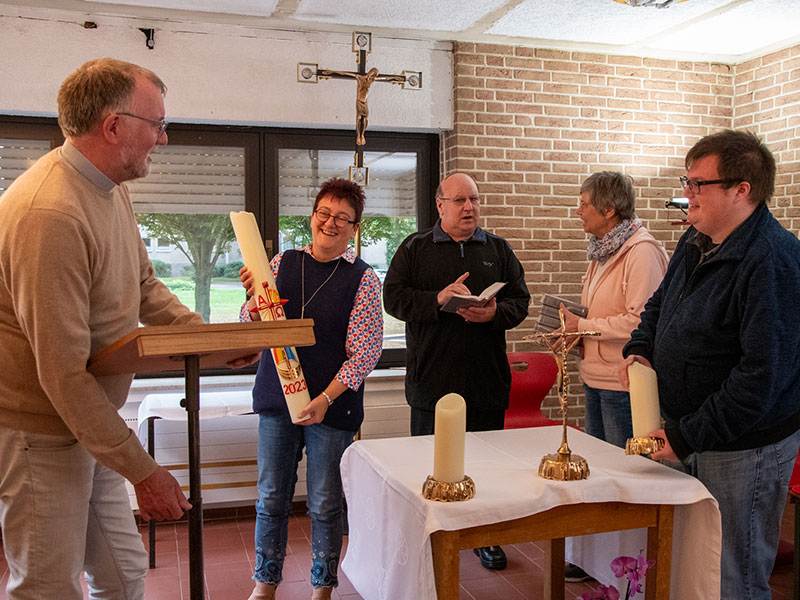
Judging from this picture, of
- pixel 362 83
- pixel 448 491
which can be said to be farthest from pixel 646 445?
pixel 362 83

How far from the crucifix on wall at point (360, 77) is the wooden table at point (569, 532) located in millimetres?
2540

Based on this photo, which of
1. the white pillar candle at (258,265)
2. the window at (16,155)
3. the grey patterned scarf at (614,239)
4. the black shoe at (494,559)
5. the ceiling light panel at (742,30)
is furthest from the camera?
the window at (16,155)

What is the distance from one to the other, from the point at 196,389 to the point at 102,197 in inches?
20.3

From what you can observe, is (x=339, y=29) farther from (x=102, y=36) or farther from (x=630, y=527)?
(x=630, y=527)

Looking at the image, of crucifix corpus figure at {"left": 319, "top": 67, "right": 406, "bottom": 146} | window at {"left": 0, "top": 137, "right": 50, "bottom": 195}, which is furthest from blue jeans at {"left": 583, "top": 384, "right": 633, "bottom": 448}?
window at {"left": 0, "top": 137, "right": 50, "bottom": 195}

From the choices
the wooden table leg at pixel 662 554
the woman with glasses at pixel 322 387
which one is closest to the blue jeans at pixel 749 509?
the wooden table leg at pixel 662 554

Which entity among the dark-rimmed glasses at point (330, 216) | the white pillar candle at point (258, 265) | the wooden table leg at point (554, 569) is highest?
A: the dark-rimmed glasses at point (330, 216)

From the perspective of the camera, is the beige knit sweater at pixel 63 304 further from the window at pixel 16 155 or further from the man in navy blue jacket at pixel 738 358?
the window at pixel 16 155

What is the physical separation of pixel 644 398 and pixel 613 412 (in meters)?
1.33

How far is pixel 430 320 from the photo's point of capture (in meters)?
3.32

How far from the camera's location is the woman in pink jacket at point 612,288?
130 inches

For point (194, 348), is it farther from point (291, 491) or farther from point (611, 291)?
point (611, 291)

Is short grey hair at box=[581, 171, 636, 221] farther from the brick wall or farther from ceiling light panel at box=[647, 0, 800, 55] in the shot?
ceiling light panel at box=[647, 0, 800, 55]

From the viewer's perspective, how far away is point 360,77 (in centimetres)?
425
